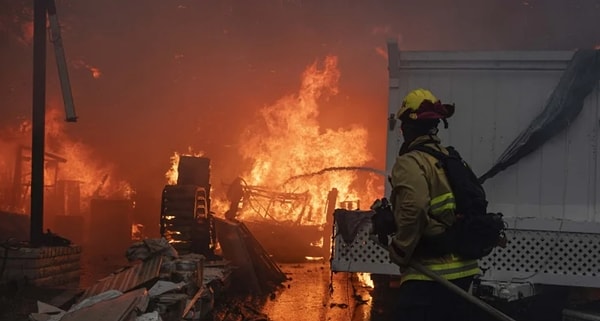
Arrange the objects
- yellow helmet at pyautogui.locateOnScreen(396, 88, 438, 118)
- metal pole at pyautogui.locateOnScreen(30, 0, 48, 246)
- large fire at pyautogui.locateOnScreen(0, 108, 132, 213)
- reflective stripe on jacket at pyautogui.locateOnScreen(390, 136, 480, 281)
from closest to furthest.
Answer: reflective stripe on jacket at pyautogui.locateOnScreen(390, 136, 480, 281) < yellow helmet at pyautogui.locateOnScreen(396, 88, 438, 118) < metal pole at pyautogui.locateOnScreen(30, 0, 48, 246) < large fire at pyautogui.locateOnScreen(0, 108, 132, 213)

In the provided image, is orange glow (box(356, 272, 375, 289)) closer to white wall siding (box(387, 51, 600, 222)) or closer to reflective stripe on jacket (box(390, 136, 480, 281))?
white wall siding (box(387, 51, 600, 222))

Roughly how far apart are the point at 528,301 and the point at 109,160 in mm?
19075

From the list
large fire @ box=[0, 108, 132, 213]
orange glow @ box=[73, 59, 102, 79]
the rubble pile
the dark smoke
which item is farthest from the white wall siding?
orange glow @ box=[73, 59, 102, 79]

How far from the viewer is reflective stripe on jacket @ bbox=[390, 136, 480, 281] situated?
311 cm

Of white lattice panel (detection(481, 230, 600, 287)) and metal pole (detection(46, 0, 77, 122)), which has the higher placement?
metal pole (detection(46, 0, 77, 122))

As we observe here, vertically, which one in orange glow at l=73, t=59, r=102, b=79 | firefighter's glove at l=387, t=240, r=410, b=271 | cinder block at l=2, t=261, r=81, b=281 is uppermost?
orange glow at l=73, t=59, r=102, b=79

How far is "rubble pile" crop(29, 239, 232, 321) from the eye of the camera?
4.96 meters

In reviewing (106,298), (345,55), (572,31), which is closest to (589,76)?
(106,298)

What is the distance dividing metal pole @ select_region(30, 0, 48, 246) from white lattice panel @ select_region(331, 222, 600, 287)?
16.9 feet

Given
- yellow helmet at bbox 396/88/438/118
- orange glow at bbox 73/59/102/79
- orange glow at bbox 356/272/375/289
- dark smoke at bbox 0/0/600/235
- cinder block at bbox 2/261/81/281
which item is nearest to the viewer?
yellow helmet at bbox 396/88/438/118

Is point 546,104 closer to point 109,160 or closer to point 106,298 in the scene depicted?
point 106,298

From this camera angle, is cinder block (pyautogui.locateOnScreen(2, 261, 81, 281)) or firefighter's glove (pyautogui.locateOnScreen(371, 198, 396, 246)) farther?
cinder block (pyautogui.locateOnScreen(2, 261, 81, 281))

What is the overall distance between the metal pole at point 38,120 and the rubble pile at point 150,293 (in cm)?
204

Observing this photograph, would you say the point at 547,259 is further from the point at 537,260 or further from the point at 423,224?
the point at 423,224
